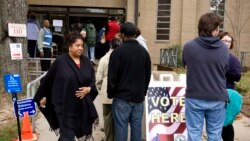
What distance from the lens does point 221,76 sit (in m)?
4.04

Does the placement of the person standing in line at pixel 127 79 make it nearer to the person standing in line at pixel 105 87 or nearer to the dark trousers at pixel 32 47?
the person standing in line at pixel 105 87

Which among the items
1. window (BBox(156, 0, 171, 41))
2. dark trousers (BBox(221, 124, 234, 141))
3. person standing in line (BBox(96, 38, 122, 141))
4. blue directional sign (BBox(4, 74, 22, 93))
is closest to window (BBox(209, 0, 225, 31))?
window (BBox(156, 0, 171, 41))

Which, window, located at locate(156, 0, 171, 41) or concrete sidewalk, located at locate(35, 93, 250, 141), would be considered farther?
window, located at locate(156, 0, 171, 41)

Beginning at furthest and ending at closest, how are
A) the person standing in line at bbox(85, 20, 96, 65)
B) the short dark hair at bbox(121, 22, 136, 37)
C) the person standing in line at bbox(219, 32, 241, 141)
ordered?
the person standing in line at bbox(85, 20, 96, 65) < the short dark hair at bbox(121, 22, 136, 37) < the person standing in line at bbox(219, 32, 241, 141)

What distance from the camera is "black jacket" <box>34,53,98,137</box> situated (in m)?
4.21

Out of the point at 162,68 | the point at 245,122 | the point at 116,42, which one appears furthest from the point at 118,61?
the point at 162,68

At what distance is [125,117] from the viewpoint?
4793 millimetres

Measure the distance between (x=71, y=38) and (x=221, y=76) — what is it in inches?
66.4

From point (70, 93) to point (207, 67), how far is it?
1.49 m

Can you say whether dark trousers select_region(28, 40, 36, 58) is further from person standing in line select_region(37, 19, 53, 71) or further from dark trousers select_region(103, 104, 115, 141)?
dark trousers select_region(103, 104, 115, 141)

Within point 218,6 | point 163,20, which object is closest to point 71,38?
point 163,20

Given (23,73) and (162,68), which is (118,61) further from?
(162,68)

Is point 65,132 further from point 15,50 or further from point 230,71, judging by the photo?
point 15,50

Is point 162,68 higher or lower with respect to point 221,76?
lower
